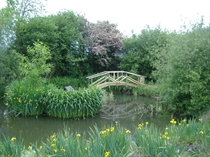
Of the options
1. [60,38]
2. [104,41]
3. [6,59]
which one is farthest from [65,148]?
[104,41]

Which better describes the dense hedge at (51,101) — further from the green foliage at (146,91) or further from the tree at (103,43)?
the tree at (103,43)

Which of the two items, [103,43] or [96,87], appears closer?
[96,87]

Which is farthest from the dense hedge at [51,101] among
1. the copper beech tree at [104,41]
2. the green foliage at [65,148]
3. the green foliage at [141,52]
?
the green foliage at [141,52]

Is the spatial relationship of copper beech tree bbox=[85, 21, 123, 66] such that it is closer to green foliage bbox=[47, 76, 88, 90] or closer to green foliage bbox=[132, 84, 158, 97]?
green foliage bbox=[47, 76, 88, 90]

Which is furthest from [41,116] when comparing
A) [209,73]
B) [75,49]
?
[75,49]

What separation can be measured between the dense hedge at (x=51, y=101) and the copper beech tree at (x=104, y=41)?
371 inches

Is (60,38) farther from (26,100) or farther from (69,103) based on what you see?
(69,103)

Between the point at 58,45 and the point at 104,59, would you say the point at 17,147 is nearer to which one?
the point at 58,45

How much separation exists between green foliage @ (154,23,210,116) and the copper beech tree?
9.67 m

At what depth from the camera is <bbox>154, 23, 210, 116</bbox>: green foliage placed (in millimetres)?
9656

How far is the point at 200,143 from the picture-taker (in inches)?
191

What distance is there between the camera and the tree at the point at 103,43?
19719mm

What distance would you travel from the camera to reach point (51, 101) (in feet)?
32.9

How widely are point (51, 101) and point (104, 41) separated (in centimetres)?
1096
